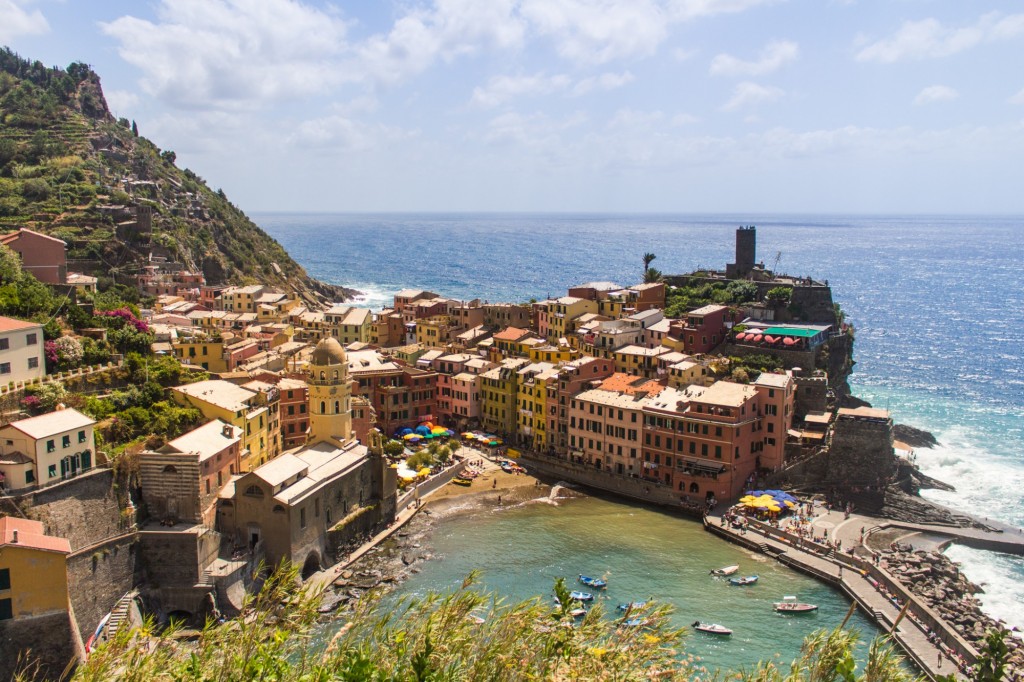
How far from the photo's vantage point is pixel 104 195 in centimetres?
9944

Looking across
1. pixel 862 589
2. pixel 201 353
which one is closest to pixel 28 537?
pixel 201 353

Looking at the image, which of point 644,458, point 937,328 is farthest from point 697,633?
point 937,328

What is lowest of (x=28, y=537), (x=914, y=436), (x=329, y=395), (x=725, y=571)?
(x=725, y=571)

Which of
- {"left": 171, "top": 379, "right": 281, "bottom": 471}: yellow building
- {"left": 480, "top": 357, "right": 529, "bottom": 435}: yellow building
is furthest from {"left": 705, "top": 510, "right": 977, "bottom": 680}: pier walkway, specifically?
{"left": 171, "top": 379, "right": 281, "bottom": 471}: yellow building

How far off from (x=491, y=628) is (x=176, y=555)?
1001 inches

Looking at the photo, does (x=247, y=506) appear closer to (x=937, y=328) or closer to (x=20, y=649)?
(x=20, y=649)

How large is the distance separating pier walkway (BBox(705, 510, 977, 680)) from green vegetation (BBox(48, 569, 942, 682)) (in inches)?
744

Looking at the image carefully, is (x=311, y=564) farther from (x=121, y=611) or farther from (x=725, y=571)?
(x=725, y=571)

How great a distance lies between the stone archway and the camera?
46250mm

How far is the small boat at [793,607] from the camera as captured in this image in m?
43.8

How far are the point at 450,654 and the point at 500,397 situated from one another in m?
51.6

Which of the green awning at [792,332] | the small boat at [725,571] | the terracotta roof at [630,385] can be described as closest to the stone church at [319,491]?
the terracotta roof at [630,385]

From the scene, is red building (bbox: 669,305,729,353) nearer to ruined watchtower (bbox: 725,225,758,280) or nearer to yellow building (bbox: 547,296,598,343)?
yellow building (bbox: 547,296,598,343)

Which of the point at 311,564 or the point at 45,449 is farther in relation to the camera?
the point at 311,564
